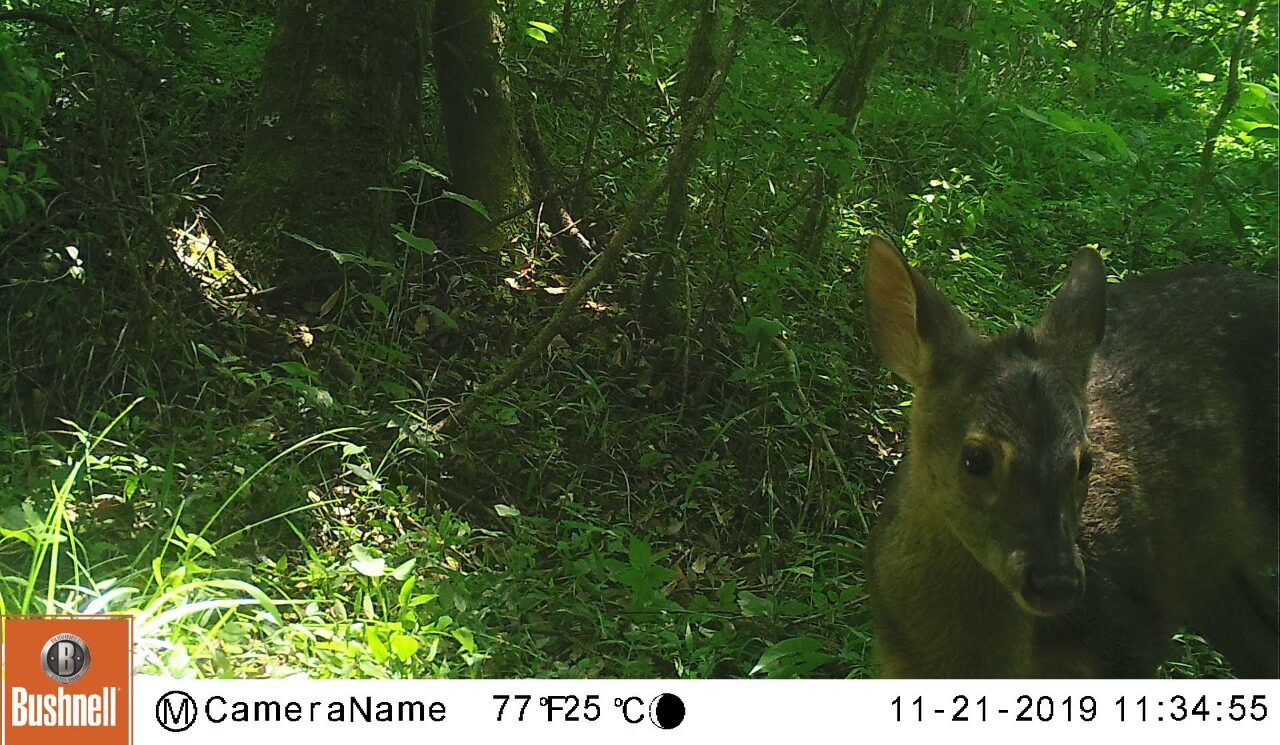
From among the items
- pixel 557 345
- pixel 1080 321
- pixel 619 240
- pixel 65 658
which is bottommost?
pixel 65 658

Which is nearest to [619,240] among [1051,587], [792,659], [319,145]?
[319,145]

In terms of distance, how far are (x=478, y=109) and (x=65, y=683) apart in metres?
2.58

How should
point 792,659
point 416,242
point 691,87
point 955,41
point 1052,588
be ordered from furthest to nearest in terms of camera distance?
point 955,41
point 691,87
point 416,242
point 792,659
point 1052,588

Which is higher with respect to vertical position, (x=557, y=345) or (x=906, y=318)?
(x=557, y=345)

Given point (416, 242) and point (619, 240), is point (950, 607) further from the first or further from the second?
point (416, 242)

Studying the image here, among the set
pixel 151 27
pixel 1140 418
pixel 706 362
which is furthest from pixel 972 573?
pixel 151 27

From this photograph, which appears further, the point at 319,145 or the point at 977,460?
the point at 319,145

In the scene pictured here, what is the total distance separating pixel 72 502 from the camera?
126 inches

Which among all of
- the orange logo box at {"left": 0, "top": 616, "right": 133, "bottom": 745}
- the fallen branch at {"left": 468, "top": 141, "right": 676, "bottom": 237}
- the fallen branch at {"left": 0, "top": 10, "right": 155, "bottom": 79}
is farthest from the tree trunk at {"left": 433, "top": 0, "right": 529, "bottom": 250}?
the orange logo box at {"left": 0, "top": 616, "right": 133, "bottom": 745}

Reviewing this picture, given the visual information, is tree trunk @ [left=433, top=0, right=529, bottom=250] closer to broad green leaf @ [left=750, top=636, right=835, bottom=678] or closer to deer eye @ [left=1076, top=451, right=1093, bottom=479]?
broad green leaf @ [left=750, top=636, right=835, bottom=678]

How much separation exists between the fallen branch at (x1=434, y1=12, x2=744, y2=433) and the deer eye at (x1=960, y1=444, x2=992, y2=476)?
148cm

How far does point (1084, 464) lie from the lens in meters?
2.82

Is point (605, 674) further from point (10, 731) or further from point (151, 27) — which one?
point (151, 27)

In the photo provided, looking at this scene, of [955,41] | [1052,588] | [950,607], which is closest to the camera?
[1052,588]
